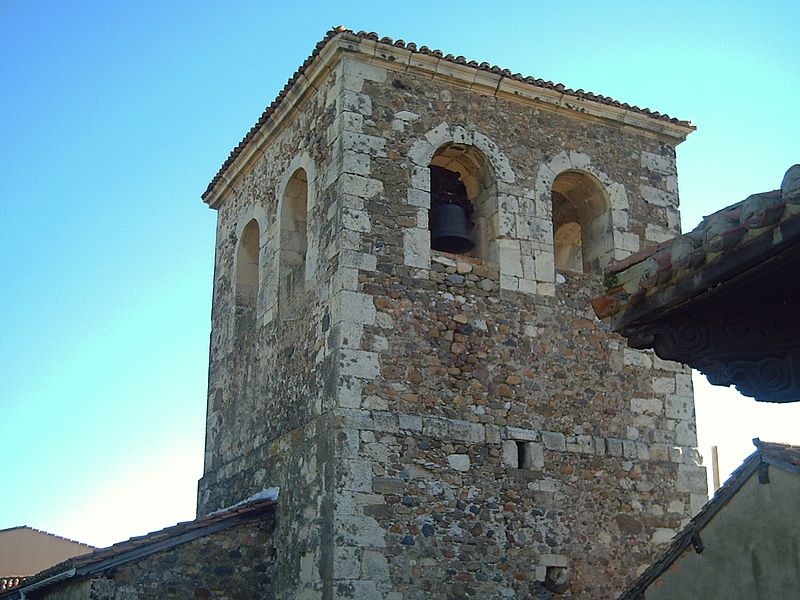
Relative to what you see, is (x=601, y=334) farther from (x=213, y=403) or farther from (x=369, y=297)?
(x=213, y=403)

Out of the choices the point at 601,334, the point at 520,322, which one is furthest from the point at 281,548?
the point at 601,334

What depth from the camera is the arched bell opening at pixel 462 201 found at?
11.2 meters

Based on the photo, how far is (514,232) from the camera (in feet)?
36.5

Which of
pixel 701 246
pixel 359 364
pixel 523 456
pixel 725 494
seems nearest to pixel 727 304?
pixel 701 246

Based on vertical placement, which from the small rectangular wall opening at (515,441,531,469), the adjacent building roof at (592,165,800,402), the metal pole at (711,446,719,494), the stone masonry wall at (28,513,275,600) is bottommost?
the stone masonry wall at (28,513,275,600)

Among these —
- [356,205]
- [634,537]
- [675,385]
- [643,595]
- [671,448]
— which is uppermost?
[356,205]

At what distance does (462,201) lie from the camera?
38.2 feet

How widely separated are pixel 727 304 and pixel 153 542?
24.0 feet

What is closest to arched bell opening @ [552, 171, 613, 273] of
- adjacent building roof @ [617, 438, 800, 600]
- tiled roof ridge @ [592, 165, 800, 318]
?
adjacent building roof @ [617, 438, 800, 600]

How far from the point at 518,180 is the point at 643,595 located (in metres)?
4.62

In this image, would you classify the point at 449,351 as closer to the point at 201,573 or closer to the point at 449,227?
the point at 449,227

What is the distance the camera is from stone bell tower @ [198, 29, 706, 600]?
972 centimetres

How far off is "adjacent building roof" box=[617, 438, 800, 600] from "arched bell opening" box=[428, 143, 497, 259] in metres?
3.70

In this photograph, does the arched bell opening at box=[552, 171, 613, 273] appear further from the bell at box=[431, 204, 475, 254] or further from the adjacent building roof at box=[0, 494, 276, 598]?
the adjacent building roof at box=[0, 494, 276, 598]
